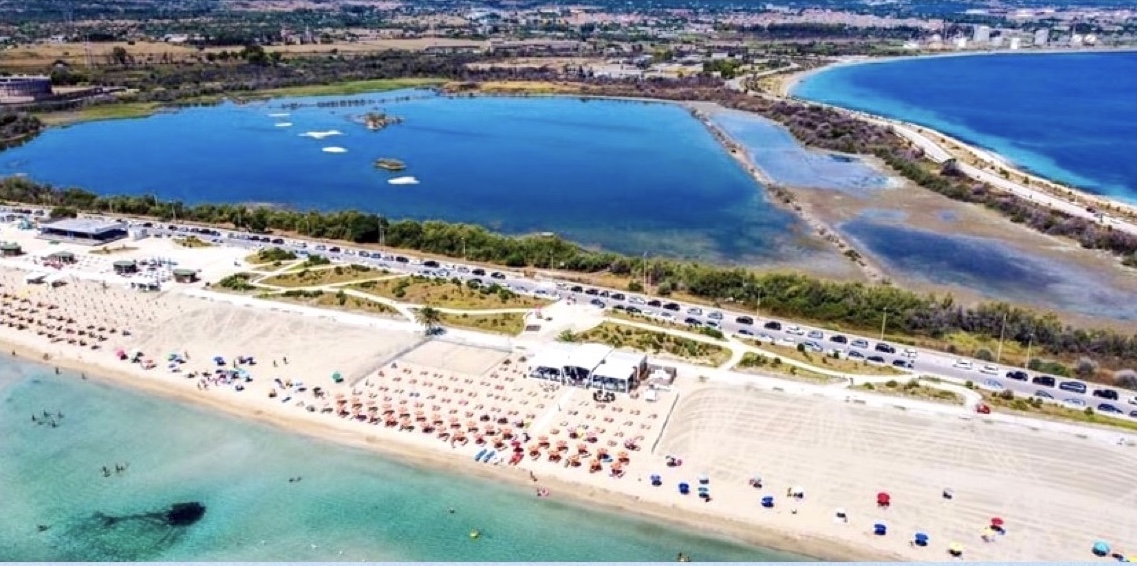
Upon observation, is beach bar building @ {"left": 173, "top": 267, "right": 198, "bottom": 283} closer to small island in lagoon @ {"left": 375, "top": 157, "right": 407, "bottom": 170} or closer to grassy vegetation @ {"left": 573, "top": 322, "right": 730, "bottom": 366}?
grassy vegetation @ {"left": 573, "top": 322, "right": 730, "bottom": 366}

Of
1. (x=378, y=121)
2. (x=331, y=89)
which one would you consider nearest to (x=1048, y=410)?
(x=378, y=121)

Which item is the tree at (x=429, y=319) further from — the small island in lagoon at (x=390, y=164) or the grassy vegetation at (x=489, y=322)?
the small island in lagoon at (x=390, y=164)

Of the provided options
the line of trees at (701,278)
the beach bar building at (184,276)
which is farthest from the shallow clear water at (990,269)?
the beach bar building at (184,276)

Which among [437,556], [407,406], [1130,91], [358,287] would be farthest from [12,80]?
[1130,91]

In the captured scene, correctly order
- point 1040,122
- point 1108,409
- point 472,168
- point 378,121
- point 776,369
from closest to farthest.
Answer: point 1108,409, point 776,369, point 472,168, point 378,121, point 1040,122

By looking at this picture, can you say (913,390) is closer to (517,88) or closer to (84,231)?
(84,231)

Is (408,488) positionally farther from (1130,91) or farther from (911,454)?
(1130,91)
